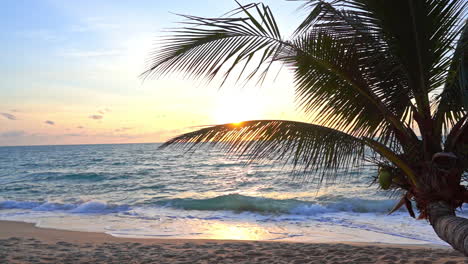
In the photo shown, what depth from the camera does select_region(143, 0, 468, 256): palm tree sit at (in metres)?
3.35

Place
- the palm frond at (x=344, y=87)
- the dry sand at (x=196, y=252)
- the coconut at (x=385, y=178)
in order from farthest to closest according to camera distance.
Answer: the dry sand at (x=196, y=252), the palm frond at (x=344, y=87), the coconut at (x=385, y=178)

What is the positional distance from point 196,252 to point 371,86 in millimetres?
5262

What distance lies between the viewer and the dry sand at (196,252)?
7262mm

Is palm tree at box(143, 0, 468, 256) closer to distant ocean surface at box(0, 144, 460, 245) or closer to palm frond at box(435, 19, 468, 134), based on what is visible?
palm frond at box(435, 19, 468, 134)

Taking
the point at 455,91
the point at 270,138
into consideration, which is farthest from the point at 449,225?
the point at 270,138

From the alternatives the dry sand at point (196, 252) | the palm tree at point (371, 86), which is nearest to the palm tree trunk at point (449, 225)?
the palm tree at point (371, 86)

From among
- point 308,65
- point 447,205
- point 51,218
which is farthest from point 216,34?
point 51,218

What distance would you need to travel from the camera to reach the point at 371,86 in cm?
416

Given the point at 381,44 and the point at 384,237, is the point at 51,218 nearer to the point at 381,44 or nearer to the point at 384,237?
the point at 384,237

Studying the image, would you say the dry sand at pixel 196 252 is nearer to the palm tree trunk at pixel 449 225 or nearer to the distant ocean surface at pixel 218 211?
the distant ocean surface at pixel 218 211

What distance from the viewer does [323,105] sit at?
4.42 meters

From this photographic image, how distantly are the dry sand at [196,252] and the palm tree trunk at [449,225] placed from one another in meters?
4.17

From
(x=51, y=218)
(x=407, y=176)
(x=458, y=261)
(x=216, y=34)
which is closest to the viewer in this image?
(x=407, y=176)

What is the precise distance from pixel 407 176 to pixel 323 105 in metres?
1.19
